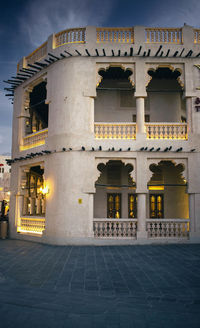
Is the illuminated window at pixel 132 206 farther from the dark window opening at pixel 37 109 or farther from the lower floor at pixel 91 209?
the dark window opening at pixel 37 109

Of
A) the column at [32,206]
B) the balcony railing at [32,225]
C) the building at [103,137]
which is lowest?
the balcony railing at [32,225]

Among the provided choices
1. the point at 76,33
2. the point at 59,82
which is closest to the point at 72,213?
the point at 59,82

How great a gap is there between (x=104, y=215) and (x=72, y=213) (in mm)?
3863

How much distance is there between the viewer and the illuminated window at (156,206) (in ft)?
49.1

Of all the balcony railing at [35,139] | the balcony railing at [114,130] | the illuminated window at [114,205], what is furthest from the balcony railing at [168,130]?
the balcony railing at [35,139]

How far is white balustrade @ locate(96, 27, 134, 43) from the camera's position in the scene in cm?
1250

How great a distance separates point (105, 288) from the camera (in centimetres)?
562

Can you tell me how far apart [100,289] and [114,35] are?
37.8 feet

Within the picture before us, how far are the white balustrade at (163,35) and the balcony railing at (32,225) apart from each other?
10440 millimetres

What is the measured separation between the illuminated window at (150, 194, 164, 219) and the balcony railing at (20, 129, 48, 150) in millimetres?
7174

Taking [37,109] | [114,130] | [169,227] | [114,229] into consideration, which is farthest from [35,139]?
[169,227]

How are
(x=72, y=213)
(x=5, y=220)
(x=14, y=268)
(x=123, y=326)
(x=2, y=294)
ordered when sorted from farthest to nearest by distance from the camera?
(x=5, y=220) → (x=72, y=213) → (x=14, y=268) → (x=2, y=294) → (x=123, y=326)

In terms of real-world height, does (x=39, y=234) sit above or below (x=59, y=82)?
below

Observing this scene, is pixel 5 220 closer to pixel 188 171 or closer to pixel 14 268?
pixel 14 268
